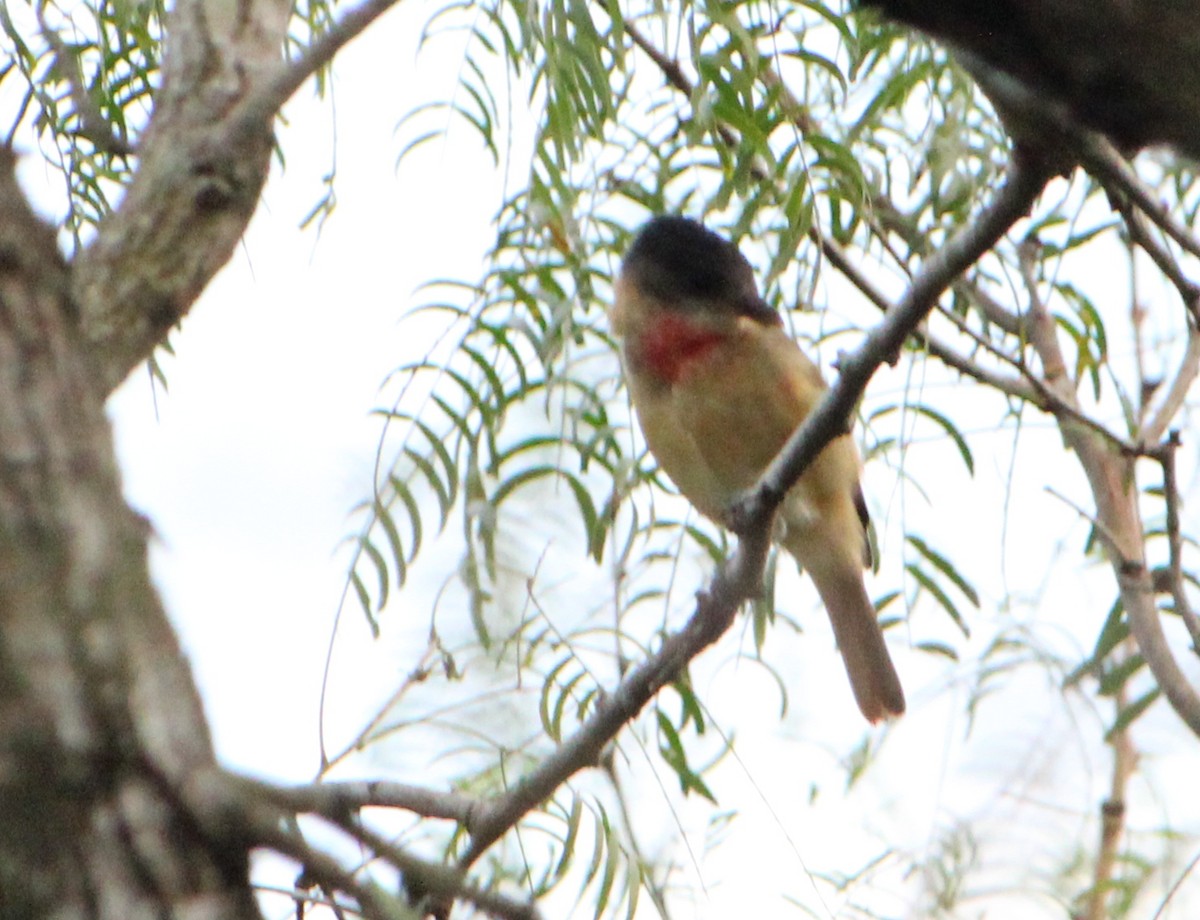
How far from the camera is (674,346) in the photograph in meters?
3.35

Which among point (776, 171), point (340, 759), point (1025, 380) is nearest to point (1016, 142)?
point (776, 171)

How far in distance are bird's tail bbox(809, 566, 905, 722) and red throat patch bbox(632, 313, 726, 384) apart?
74 cm

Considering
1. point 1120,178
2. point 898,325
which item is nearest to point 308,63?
point 898,325

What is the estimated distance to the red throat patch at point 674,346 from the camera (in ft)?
11.0

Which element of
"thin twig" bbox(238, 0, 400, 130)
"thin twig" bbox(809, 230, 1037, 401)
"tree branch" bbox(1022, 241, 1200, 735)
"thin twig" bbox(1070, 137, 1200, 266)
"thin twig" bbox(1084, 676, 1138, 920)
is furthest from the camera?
"thin twig" bbox(1084, 676, 1138, 920)

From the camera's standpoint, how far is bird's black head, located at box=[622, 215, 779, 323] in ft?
11.0

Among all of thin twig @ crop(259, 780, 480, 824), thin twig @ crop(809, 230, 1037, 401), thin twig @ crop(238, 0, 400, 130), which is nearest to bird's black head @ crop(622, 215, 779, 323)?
thin twig @ crop(809, 230, 1037, 401)

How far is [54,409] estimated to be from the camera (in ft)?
3.29

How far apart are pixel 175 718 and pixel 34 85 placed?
173 cm

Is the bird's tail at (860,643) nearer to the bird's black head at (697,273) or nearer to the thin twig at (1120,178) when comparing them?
the bird's black head at (697,273)

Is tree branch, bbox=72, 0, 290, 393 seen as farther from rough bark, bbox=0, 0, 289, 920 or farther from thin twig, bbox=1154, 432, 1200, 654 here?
thin twig, bbox=1154, 432, 1200, 654

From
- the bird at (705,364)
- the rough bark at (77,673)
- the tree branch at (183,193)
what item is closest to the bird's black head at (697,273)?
the bird at (705,364)

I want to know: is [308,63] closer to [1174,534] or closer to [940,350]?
[940,350]

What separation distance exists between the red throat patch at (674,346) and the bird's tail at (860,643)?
742 mm
